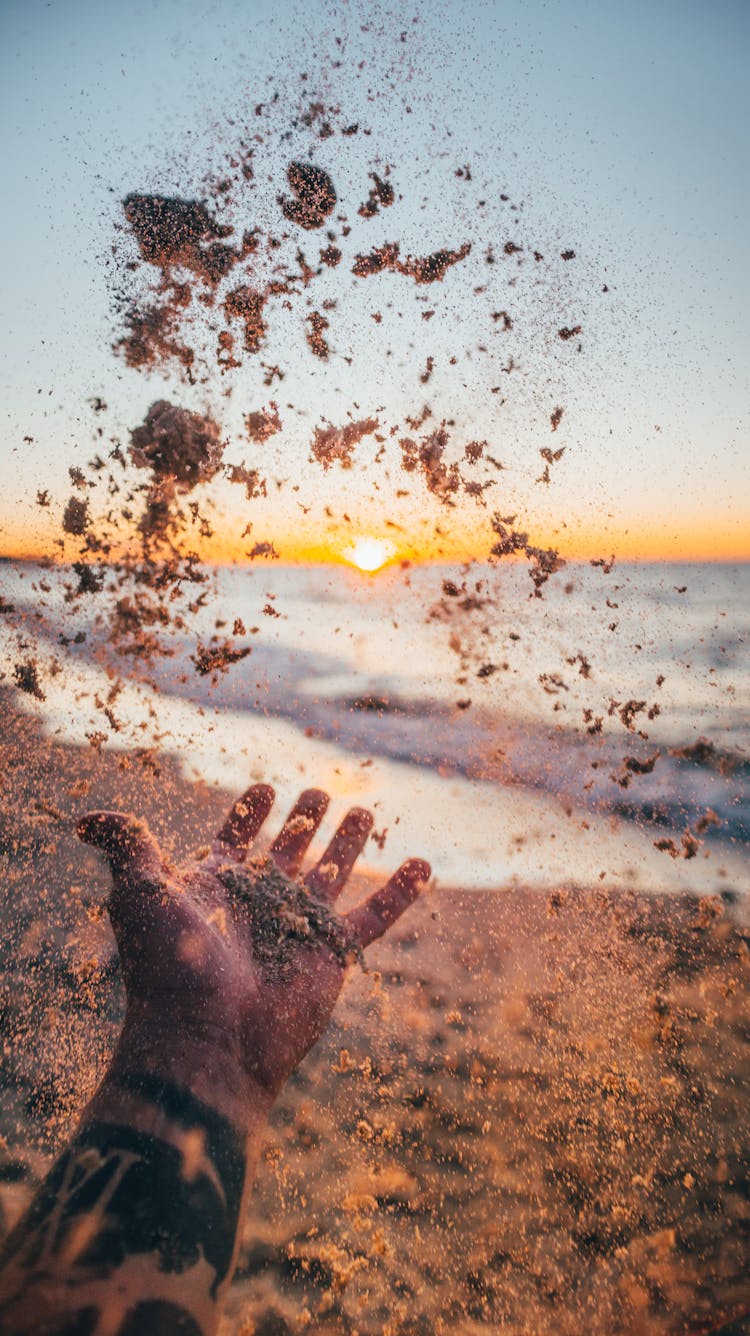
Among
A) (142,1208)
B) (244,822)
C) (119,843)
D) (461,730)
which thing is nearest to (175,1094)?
(142,1208)

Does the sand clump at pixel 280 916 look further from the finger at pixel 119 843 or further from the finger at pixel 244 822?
A: the finger at pixel 119 843

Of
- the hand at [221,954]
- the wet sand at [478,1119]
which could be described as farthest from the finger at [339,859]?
the wet sand at [478,1119]

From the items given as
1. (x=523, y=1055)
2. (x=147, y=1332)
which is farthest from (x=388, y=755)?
(x=147, y=1332)

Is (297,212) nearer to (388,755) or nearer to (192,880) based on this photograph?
(192,880)

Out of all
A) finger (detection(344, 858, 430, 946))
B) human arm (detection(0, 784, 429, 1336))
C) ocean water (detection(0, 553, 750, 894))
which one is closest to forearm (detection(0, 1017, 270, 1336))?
human arm (detection(0, 784, 429, 1336))

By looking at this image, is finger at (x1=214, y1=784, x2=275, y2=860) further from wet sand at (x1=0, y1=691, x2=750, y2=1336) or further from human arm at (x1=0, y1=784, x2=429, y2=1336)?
wet sand at (x1=0, y1=691, x2=750, y2=1336)

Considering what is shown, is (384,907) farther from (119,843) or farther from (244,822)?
(119,843)
